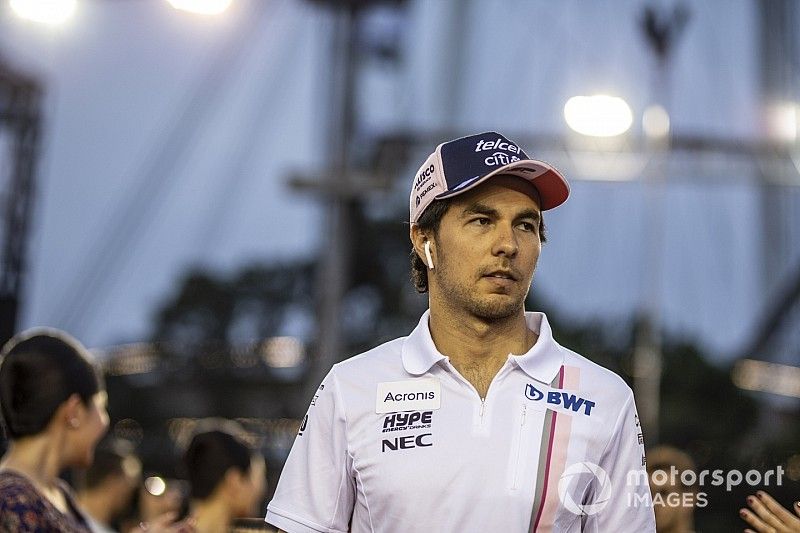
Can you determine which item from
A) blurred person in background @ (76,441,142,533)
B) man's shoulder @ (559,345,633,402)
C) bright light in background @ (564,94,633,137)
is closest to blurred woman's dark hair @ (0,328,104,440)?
man's shoulder @ (559,345,633,402)

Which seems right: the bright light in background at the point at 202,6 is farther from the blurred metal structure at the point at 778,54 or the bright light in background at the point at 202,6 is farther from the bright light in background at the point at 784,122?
the bright light in background at the point at 784,122

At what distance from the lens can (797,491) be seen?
2.97 meters

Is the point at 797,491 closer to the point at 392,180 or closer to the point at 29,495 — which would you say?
the point at 29,495

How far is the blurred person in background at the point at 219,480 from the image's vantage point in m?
4.37

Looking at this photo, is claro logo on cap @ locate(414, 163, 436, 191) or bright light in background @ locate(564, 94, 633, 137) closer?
claro logo on cap @ locate(414, 163, 436, 191)

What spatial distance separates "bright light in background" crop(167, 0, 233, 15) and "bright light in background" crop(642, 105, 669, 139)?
26.8 ft

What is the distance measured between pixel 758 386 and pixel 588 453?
26732 mm

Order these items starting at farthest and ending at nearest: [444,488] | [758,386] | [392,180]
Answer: [758,386] < [392,180] < [444,488]

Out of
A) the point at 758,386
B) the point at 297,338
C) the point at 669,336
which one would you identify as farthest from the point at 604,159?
the point at 669,336

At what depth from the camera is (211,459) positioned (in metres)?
4.46

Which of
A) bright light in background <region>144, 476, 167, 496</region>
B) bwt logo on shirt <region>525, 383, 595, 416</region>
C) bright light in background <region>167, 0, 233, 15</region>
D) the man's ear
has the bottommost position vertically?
bright light in background <region>144, 476, 167, 496</region>

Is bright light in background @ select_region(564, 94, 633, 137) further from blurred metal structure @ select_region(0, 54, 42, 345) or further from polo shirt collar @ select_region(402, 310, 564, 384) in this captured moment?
polo shirt collar @ select_region(402, 310, 564, 384)

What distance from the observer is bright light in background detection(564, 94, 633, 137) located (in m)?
12.2

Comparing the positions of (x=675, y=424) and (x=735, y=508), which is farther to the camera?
(x=675, y=424)
